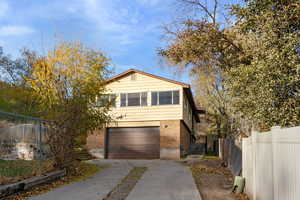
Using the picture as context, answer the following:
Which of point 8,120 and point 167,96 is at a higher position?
point 167,96

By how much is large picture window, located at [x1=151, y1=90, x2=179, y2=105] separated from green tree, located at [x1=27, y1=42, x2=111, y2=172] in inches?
265

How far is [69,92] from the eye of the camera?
14719mm

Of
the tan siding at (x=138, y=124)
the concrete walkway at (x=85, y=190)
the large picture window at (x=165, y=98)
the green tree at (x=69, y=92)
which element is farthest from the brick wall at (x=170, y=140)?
the concrete walkway at (x=85, y=190)

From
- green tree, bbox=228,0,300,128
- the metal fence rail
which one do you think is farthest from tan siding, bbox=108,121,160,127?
green tree, bbox=228,0,300,128

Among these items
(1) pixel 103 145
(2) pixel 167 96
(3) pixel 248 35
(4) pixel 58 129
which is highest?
(3) pixel 248 35

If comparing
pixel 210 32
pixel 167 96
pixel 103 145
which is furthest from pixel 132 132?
pixel 210 32

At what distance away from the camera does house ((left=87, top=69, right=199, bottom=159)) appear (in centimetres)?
2211

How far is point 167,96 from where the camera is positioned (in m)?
22.4

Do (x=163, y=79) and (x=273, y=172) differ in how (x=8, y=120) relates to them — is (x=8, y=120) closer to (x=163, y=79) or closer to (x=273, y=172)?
(x=273, y=172)

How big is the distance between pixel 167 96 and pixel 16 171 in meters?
14.5

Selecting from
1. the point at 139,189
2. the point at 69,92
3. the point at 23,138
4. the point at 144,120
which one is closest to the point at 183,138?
the point at 144,120

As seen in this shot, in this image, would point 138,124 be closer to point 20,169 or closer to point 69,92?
point 69,92

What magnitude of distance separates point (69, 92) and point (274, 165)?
38.4 feet

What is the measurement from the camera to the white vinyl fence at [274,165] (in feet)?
12.1
